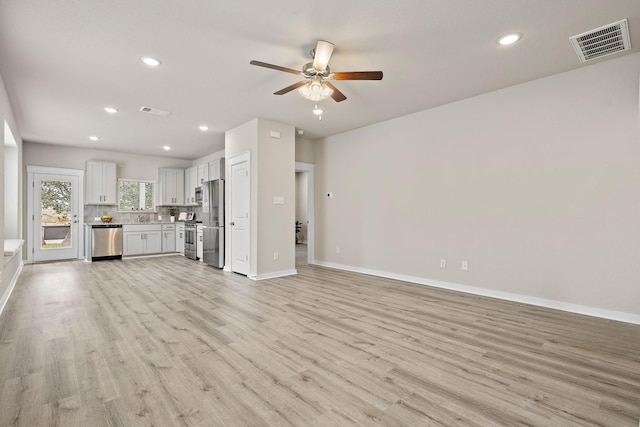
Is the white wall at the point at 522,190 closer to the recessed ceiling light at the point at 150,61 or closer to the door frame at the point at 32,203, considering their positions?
the recessed ceiling light at the point at 150,61

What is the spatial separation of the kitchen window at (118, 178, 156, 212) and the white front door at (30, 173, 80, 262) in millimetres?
957

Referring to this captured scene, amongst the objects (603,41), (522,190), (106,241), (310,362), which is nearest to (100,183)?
(106,241)

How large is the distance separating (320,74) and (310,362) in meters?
2.68

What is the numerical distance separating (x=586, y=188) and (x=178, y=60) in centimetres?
472

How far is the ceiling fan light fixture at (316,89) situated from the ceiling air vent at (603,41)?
2.33 metres

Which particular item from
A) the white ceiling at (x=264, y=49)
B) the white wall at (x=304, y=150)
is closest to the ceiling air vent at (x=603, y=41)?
the white ceiling at (x=264, y=49)

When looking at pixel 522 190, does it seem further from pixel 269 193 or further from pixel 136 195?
→ pixel 136 195

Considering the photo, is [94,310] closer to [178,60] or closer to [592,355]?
[178,60]

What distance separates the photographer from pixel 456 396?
→ 1909 millimetres

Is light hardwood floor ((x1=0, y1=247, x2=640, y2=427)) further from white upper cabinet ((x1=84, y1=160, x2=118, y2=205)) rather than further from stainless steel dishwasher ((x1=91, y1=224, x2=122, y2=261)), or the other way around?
white upper cabinet ((x1=84, y1=160, x2=118, y2=205))

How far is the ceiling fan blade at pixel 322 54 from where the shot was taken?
285 cm

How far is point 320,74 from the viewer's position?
10.4 feet

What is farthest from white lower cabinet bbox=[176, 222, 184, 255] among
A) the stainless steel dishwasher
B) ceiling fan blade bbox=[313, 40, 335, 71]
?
ceiling fan blade bbox=[313, 40, 335, 71]

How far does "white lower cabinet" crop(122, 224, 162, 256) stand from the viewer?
788 cm
